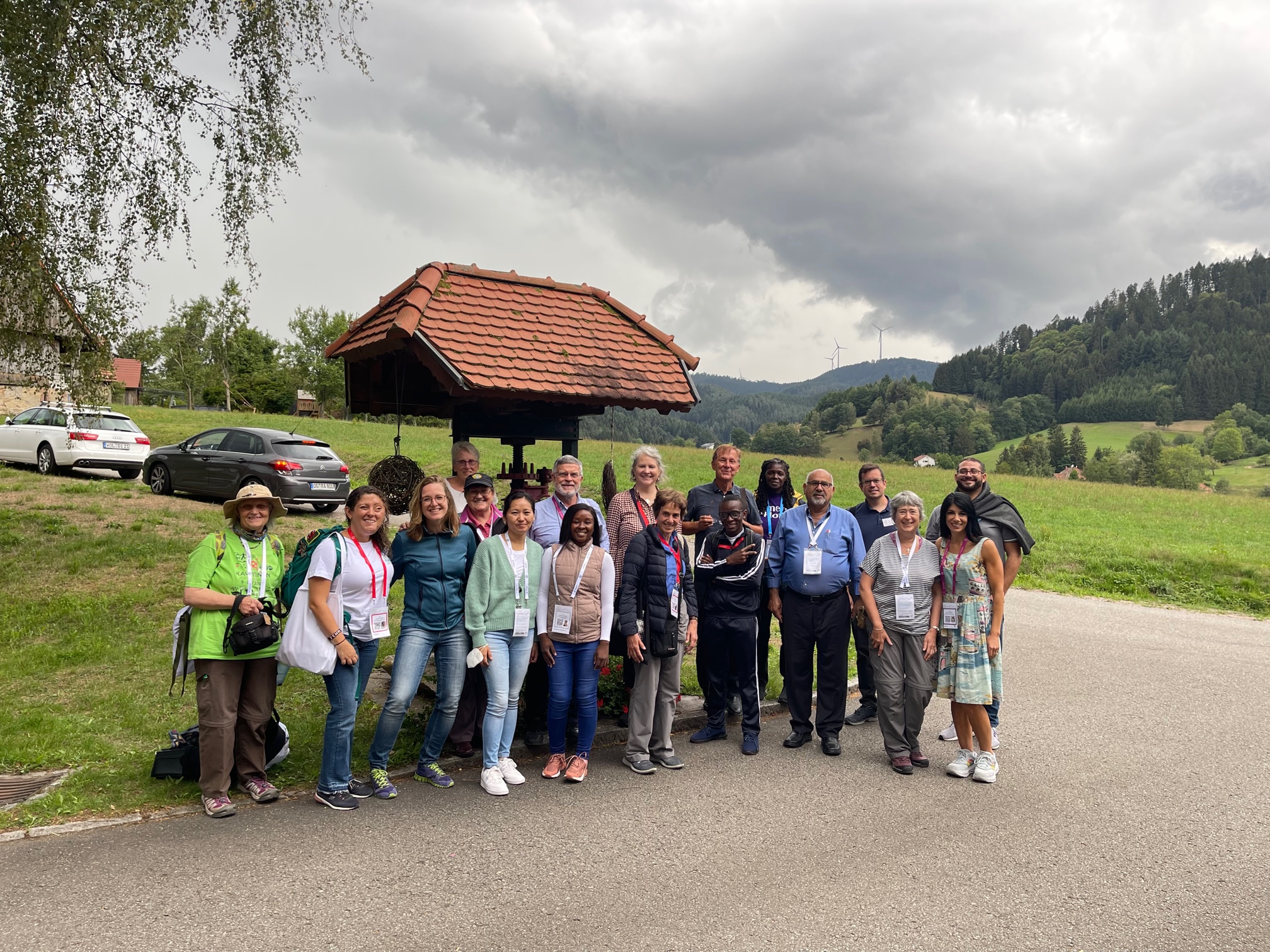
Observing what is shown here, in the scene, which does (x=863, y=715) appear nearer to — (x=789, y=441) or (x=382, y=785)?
(x=382, y=785)

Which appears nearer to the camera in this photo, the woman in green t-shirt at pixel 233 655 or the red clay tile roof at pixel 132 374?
the woman in green t-shirt at pixel 233 655

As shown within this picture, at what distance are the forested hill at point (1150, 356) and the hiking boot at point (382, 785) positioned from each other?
486ft

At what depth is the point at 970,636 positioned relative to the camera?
19.3ft

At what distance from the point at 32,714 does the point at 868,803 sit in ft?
19.7

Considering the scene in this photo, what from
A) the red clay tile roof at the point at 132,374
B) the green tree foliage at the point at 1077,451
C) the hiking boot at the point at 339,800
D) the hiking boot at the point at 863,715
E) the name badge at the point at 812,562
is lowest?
the hiking boot at the point at 863,715

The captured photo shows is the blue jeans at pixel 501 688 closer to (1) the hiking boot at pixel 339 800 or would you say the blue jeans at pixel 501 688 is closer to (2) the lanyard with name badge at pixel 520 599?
(2) the lanyard with name badge at pixel 520 599

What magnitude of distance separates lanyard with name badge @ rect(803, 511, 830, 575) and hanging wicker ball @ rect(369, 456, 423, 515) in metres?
3.08

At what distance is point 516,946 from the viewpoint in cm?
357

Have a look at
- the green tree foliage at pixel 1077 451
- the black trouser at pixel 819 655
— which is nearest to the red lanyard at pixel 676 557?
the black trouser at pixel 819 655

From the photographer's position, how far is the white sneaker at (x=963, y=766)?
19.2ft

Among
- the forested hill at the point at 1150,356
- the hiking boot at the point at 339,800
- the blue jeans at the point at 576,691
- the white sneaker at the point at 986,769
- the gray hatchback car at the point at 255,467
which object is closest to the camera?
the hiking boot at the point at 339,800

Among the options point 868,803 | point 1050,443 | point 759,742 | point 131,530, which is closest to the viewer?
point 868,803

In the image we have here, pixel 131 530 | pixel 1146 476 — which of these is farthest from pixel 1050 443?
pixel 131 530

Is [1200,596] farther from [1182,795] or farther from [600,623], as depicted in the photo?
[600,623]
